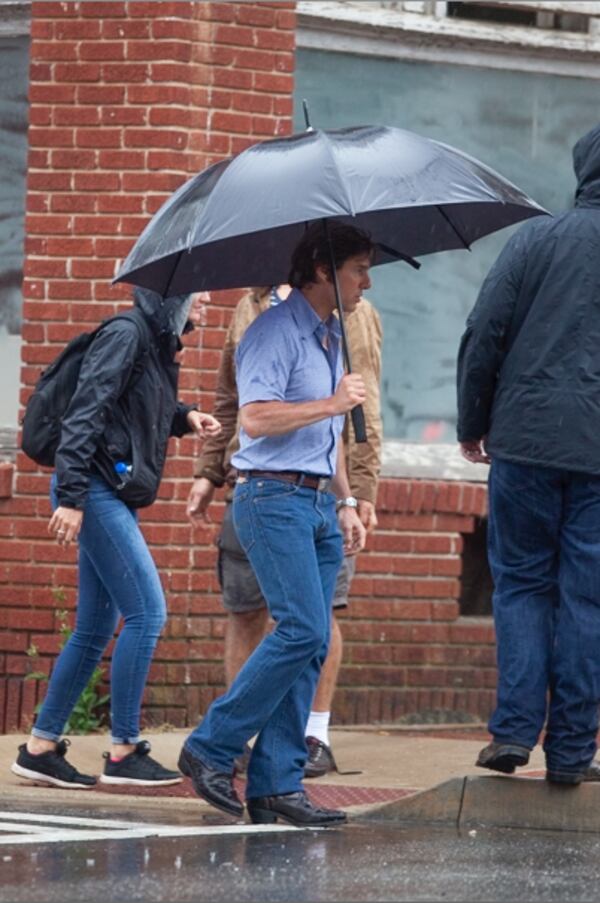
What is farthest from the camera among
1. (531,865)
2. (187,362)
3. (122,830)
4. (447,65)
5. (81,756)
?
(447,65)

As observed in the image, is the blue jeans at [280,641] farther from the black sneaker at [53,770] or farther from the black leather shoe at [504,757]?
the black sneaker at [53,770]

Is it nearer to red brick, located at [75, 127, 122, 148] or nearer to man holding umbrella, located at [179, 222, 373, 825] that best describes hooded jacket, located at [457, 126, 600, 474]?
man holding umbrella, located at [179, 222, 373, 825]

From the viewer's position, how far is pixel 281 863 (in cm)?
582

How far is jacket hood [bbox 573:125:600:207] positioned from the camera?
6875 millimetres

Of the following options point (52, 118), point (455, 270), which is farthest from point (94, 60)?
point (455, 270)

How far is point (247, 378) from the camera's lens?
Answer: 22.1ft

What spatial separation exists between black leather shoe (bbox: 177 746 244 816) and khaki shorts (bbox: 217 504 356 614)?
1533 mm

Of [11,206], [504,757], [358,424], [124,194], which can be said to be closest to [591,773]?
[504,757]

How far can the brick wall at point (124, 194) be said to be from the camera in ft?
31.5

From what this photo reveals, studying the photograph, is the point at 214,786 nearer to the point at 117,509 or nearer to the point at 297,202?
the point at 117,509

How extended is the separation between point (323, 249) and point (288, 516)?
85 centimetres

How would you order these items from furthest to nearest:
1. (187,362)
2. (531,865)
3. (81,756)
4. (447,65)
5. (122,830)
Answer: (447,65) → (187,362) → (81,756) → (122,830) → (531,865)

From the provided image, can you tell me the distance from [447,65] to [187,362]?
2.05 metres

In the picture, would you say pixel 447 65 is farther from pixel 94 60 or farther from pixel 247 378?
pixel 247 378
